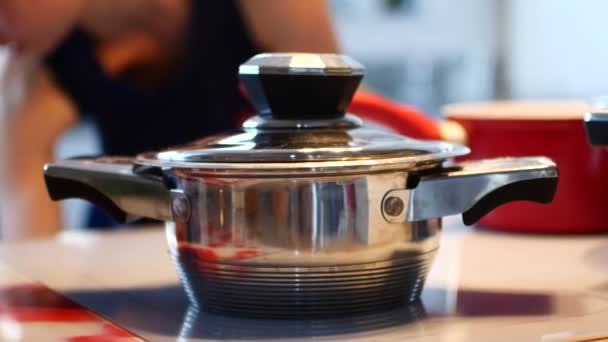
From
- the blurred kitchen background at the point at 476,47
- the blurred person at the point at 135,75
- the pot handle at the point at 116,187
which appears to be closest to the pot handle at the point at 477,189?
the pot handle at the point at 116,187

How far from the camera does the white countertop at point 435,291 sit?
399 millimetres

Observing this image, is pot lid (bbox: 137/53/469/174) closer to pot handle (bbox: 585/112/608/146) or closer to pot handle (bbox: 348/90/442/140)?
pot handle (bbox: 585/112/608/146)

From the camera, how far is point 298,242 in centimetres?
40

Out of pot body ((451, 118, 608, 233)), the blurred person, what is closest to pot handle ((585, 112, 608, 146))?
pot body ((451, 118, 608, 233))

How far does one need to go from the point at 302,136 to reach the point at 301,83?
1.1 inches

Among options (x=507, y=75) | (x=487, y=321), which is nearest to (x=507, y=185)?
(x=487, y=321)

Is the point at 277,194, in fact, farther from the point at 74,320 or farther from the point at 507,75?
the point at 507,75

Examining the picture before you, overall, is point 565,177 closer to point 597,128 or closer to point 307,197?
point 597,128

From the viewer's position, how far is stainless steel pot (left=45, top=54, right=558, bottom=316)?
1.30ft

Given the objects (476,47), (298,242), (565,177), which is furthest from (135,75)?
(476,47)

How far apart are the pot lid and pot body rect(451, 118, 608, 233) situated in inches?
9.5

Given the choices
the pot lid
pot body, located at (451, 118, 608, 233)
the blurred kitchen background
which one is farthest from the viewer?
the blurred kitchen background

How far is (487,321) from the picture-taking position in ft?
1.35

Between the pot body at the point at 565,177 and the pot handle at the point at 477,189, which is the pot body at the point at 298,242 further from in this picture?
the pot body at the point at 565,177
